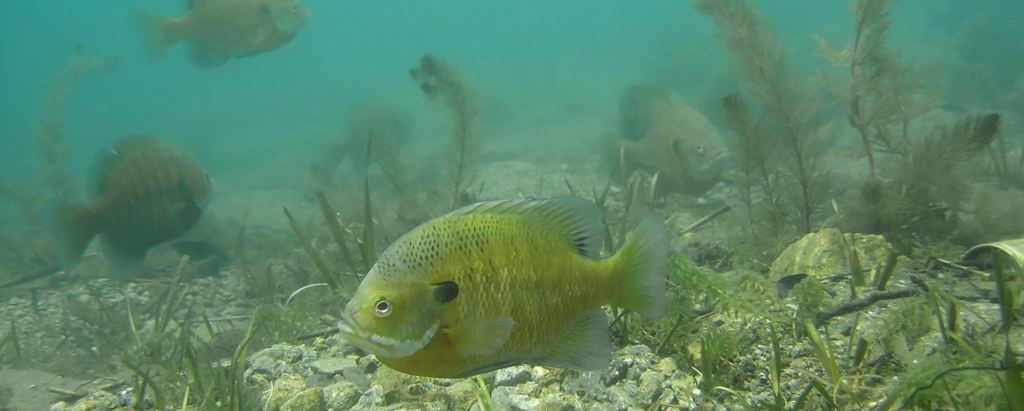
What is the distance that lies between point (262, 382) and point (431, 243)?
7.49 ft

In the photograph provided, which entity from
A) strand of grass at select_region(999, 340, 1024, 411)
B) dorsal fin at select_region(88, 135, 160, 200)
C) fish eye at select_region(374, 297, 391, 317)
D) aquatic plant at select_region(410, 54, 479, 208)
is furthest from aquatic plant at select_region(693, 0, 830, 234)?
dorsal fin at select_region(88, 135, 160, 200)

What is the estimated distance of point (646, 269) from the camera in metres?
1.75

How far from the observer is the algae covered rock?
10.8 feet

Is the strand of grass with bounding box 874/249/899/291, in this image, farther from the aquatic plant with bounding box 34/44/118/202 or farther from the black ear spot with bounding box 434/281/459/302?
the aquatic plant with bounding box 34/44/118/202

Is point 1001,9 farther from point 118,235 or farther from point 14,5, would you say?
point 14,5

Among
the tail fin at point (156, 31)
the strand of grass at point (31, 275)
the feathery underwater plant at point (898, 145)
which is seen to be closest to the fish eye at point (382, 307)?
the feathery underwater plant at point (898, 145)

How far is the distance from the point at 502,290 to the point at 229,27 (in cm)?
800

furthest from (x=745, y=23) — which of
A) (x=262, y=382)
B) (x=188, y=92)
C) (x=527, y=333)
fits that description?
(x=188, y=92)

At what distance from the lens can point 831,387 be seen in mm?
2246

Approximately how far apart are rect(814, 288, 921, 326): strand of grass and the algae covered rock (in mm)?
437

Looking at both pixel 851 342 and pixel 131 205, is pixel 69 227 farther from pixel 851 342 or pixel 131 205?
pixel 851 342

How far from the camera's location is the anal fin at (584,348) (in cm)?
176

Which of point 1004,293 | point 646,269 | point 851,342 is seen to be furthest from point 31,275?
point 1004,293

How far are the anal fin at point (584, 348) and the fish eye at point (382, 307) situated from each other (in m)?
0.56
